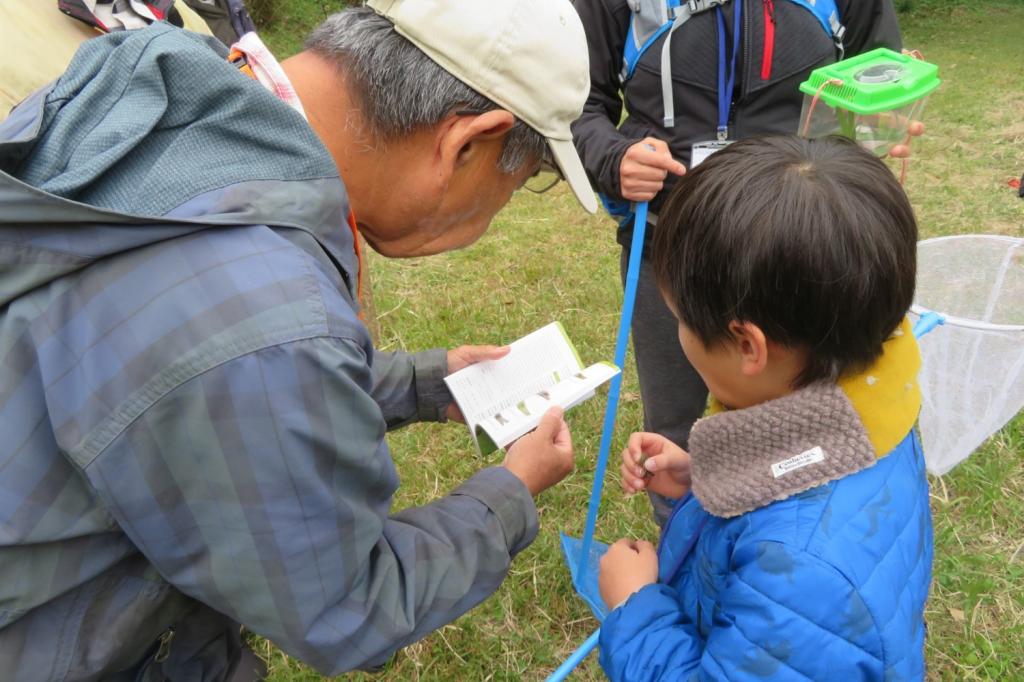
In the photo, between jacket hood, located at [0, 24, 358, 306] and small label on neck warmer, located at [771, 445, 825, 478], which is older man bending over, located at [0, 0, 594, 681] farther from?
small label on neck warmer, located at [771, 445, 825, 478]

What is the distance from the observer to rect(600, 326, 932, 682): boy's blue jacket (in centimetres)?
111

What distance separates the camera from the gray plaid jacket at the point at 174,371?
0.96m

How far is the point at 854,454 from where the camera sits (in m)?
1.18

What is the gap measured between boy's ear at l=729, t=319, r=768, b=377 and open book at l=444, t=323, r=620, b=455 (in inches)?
26.2

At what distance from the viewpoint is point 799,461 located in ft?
3.95

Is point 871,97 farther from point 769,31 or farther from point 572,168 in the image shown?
point 572,168

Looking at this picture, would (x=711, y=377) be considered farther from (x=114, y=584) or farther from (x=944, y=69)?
(x=944, y=69)

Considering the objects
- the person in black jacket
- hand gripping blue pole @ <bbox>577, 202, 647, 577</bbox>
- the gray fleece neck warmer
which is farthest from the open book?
the gray fleece neck warmer

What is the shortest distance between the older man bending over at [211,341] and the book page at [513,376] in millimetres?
688

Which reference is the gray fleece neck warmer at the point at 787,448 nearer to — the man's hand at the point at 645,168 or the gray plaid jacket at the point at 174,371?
the gray plaid jacket at the point at 174,371

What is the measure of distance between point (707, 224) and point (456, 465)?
6.99ft

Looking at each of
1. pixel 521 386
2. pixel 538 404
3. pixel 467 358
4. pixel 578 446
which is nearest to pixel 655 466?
pixel 538 404

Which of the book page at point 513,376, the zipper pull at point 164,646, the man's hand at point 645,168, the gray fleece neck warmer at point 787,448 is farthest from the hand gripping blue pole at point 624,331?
the zipper pull at point 164,646

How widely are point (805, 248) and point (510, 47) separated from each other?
1.91 ft
